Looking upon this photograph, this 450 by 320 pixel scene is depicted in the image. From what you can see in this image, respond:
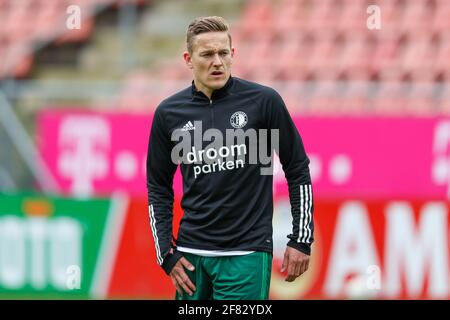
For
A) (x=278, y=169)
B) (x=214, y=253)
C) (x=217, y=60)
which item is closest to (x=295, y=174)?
(x=214, y=253)

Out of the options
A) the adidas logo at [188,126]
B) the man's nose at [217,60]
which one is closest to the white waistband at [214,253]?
the adidas logo at [188,126]

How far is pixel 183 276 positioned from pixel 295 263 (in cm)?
51

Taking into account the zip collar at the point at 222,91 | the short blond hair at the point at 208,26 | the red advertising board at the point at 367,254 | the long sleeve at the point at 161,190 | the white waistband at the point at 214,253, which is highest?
the short blond hair at the point at 208,26

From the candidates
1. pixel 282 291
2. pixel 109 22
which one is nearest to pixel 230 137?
pixel 282 291

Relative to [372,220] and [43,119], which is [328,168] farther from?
[43,119]

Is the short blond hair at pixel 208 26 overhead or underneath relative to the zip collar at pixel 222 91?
overhead

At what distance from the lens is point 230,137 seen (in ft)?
15.4

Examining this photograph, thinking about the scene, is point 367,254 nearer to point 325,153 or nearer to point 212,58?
point 325,153

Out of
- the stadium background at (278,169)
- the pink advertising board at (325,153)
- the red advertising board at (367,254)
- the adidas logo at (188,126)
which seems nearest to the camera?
the adidas logo at (188,126)

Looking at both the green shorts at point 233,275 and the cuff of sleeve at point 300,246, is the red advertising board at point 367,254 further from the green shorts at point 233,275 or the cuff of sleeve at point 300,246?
the cuff of sleeve at point 300,246

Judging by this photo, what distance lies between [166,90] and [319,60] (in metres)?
1.91

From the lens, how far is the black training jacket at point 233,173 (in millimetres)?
4695

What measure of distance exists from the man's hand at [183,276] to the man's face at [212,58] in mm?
785

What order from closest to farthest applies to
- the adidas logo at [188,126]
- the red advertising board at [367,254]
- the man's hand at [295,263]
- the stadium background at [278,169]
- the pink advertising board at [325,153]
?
the man's hand at [295,263], the adidas logo at [188,126], the red advertising board at [367,254], the stadium background at [278,169], the pink advertising board at [325,153]
